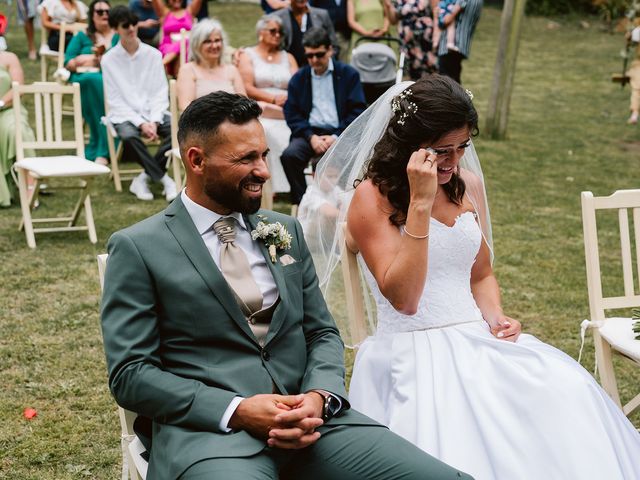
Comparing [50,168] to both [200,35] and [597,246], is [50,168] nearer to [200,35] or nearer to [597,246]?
[200,35]

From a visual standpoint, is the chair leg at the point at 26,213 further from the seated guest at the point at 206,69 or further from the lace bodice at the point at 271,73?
the lace bodice at the point at 271,73

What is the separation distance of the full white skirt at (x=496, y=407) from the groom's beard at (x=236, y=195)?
0.86m

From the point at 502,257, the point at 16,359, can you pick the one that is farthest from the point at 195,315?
the point at 502,257

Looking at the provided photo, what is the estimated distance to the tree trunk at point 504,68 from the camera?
11695mm

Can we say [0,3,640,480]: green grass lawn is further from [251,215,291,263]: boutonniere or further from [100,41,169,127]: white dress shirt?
[251,215,291,263]: boutonniere

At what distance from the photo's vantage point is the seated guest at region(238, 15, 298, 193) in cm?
895

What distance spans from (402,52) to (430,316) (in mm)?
8702

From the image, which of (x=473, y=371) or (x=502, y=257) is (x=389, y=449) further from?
(x=502, y=257)

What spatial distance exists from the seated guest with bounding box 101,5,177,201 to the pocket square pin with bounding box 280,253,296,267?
621cm

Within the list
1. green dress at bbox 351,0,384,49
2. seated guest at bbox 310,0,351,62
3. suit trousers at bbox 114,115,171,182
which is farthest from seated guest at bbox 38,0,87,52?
suit trousers at bbox 114,115,171,182

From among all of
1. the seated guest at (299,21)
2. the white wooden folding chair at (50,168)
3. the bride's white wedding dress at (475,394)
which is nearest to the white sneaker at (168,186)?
the white wooden folding chair at (50,168)

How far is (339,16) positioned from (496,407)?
9.44 meters

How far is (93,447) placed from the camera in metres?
4.20

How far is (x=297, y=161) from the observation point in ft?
26.0
